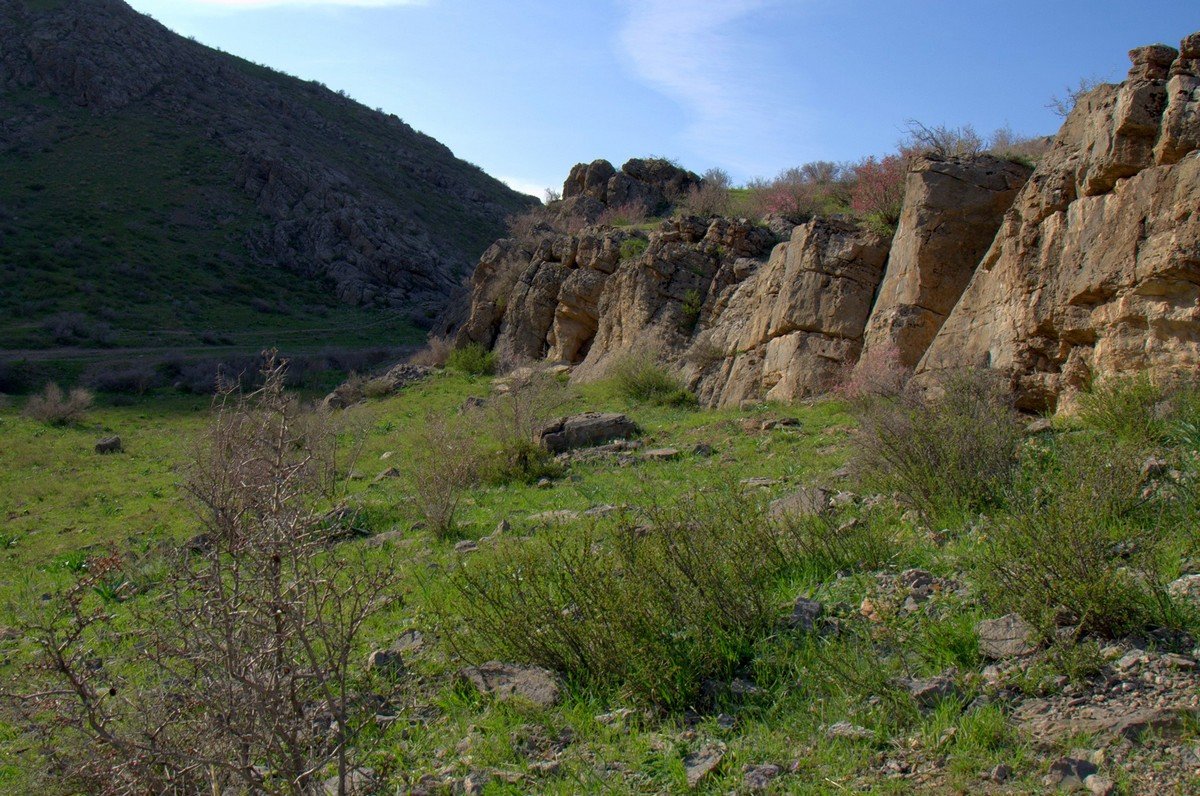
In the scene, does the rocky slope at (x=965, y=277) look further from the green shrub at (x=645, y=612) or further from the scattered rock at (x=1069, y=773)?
the scattered rock at (x=1069, y=773)

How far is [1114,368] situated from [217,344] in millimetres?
35944

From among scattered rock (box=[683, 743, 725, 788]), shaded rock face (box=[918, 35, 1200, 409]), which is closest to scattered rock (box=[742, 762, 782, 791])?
scattered rock (box=[683, 743, 725, 788])

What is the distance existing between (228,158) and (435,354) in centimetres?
3831

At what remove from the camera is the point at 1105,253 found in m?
9.15

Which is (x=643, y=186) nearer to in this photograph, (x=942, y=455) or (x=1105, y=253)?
(x=1105, y=253)

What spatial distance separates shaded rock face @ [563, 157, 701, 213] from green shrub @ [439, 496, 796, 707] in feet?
83.9

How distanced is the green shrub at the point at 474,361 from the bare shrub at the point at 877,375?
49.0 ft

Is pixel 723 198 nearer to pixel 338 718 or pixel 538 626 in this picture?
pixel 538 626

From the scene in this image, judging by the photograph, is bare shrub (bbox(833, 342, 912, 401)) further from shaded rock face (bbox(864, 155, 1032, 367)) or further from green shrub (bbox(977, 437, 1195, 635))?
green shrub (bbox(977, 437, 1195, 635))

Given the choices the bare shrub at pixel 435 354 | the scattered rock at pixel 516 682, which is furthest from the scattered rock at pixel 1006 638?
the bare shrub at pixel 435 354

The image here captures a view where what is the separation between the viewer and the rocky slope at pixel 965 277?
8.66 m

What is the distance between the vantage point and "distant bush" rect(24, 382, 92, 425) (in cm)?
2311

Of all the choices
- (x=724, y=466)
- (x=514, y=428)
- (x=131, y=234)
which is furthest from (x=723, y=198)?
(x=131, y=234)

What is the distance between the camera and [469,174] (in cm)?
8169
